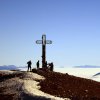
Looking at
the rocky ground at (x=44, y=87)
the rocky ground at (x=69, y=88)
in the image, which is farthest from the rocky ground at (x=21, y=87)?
the rocky ground at (x=69, y=88)

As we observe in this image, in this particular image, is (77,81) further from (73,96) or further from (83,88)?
(73,96)

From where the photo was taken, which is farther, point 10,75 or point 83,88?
point 10,75

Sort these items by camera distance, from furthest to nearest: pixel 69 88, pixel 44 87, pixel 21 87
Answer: pixel 69 88 → pixel 44 87 → pixel 21 87

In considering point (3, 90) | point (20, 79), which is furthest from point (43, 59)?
point (3, 90)

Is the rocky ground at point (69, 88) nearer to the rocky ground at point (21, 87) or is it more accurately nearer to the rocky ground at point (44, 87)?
the rocky ground at point (44, 87)

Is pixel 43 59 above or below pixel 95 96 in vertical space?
above

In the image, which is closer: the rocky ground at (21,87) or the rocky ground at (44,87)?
the rocky ground at (21,87)

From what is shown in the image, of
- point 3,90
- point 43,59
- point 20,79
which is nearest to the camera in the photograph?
point 3,90

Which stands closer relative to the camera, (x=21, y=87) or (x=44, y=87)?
(x=21, y=87)

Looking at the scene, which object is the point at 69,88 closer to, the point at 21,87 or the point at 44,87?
the point at 44,87

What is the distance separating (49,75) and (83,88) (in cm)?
758

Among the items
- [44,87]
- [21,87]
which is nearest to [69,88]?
[44,87]

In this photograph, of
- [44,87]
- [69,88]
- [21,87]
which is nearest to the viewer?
[21,87]

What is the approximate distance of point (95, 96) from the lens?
38.8 m
